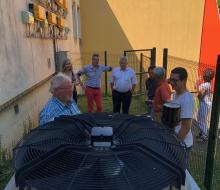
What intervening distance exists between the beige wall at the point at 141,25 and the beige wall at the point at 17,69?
25.3 ft

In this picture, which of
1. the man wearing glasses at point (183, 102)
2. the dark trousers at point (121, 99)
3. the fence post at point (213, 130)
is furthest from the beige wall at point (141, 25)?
the man wearing glasses at point (183, 102)

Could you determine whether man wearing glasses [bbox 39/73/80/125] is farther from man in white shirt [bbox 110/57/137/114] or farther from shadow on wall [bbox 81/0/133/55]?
shadow on wall [bbox 81/0/133/55]

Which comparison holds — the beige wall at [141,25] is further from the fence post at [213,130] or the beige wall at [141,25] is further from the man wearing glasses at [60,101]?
the man wearing glasses at [60,101]

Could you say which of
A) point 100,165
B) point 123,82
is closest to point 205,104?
point 123,82

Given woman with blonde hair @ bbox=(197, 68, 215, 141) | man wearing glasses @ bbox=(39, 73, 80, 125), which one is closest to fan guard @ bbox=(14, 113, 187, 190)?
man wearing glasses @ bbox=(39, 73, 80, 125)

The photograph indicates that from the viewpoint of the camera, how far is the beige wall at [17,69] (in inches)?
172

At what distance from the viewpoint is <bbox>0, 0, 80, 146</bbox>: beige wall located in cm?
436

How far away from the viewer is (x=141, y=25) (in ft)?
46.9

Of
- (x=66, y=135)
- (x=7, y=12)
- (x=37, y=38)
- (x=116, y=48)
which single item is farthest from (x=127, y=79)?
(x=116, y=48)

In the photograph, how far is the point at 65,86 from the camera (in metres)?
2.60

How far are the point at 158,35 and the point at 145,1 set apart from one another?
5.85 ft

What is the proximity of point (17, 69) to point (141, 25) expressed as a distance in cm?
1030

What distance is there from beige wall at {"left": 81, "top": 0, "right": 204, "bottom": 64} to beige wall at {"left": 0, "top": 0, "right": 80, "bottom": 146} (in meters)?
7.70

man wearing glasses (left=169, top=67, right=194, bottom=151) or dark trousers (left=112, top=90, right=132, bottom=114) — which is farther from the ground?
man wearing glasses (left=169, top=67, right=194, bottom=151)
